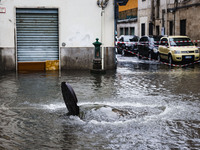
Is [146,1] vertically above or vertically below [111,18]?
above

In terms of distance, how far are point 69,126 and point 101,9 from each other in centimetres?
1161

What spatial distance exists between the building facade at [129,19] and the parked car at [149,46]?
58.8 feet

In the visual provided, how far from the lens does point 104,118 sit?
23.5ft

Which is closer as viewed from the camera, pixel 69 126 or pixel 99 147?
pixel 99 147

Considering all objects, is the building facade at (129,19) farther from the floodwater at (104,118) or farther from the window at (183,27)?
the floodwater at (104,118)

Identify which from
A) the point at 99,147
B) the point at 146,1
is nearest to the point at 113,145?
the point at 99,147

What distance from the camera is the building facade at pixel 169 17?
30.4m

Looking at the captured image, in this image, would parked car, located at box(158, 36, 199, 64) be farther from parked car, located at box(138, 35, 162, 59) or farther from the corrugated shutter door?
the corrugated shutter door

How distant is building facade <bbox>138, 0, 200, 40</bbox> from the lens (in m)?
30.4

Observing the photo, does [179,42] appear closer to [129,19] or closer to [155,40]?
[155,40]

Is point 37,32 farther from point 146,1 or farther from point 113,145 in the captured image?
point 146,1

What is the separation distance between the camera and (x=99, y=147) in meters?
5.59

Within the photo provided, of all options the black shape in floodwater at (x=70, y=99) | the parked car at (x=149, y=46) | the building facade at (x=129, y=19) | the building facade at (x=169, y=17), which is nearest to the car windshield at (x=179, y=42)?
the parked car at (x=149, y=46)

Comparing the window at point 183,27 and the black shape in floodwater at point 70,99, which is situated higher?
the window at point 183,27
